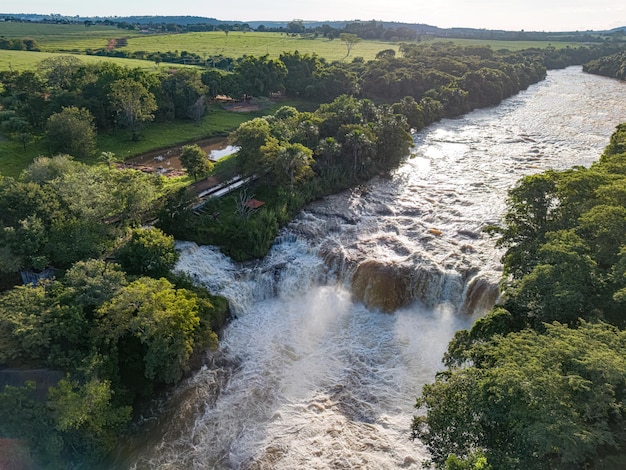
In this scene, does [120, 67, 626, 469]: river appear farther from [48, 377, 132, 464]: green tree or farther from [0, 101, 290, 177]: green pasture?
[0, 101, 290, 177]: green pasture

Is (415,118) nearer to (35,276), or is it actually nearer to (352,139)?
(352,139)

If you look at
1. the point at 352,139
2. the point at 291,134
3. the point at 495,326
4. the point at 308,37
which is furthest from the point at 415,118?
the point at 308,37

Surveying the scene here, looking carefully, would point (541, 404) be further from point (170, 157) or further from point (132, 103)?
point (132, 103)

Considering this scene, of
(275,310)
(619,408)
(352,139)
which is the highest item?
(352,139)

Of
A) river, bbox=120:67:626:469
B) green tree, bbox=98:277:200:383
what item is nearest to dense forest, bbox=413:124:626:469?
river, bbox=120:67:626:469

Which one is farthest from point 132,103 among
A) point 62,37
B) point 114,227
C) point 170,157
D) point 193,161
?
point 62,37

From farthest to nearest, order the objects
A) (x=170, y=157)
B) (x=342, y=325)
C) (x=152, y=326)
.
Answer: (x=170, y=157) → (x=342, y=325) → (x=152, y=326)

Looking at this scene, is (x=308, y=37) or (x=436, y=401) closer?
(x=436, y=401)
